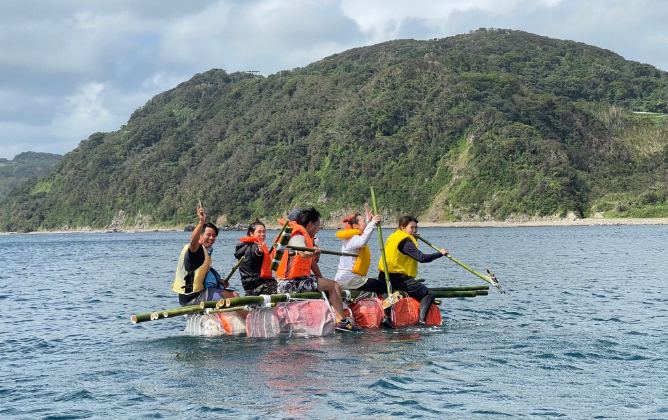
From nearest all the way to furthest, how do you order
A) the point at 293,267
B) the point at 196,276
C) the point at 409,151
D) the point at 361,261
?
the point at 196,276 → the point at 293,267 → the point at 361,261 → the point at 409,151

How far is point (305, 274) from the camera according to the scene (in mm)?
14953

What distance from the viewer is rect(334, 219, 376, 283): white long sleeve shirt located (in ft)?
49.4

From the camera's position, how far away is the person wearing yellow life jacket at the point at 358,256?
15.1m

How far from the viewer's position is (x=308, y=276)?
15.0m

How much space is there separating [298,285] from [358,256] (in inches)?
63.1

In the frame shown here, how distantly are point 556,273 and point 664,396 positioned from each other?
22.5 metres

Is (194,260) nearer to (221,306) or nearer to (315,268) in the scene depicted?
(221,306)

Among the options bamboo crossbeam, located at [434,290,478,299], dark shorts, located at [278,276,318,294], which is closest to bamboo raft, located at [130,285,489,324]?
dark shorts, located at [278,276,318,294]

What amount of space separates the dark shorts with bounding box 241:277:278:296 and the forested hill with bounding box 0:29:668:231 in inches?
4145

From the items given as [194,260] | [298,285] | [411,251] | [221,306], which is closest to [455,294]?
[411,251]

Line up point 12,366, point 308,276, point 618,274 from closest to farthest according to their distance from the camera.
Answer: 1. point 12,366
2. point 308,276
3. point 618,274

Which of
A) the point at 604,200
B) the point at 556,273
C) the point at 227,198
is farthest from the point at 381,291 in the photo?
the point at 227,198

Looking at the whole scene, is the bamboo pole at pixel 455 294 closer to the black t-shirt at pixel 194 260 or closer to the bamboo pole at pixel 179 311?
the black t-shirt at pixel 194 260

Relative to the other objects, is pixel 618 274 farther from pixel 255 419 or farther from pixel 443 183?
pixel 443 183
